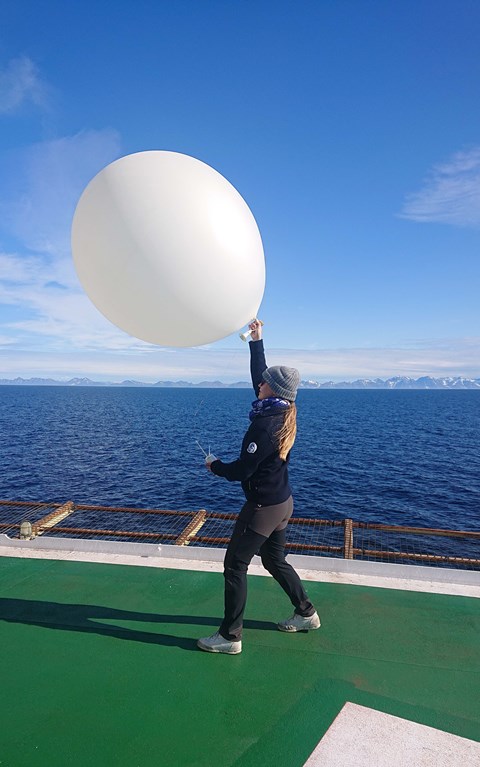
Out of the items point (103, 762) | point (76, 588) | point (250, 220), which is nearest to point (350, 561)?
point (76, 588)

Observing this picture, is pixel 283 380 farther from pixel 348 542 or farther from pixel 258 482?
pixel 348 542

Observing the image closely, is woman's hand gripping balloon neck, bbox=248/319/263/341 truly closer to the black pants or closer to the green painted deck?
the black pants

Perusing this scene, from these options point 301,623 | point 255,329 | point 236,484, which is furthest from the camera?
point 236,484

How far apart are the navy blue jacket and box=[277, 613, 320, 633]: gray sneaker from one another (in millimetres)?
1006

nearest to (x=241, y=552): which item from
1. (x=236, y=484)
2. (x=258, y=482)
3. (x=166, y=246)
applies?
(x=258, y=482)

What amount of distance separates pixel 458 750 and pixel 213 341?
11.1 ft

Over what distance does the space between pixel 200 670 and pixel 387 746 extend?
1292 mm

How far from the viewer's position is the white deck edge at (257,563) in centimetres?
473

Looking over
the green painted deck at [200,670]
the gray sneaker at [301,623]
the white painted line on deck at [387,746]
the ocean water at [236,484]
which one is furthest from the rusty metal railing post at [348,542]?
the ocean water at [236,484]

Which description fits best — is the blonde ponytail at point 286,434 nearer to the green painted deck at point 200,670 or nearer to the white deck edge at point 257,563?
the green painted deck at point 200,670

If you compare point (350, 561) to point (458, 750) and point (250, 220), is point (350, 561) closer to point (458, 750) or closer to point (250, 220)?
point (458, 750)

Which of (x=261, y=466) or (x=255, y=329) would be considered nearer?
(x=261, y=466)

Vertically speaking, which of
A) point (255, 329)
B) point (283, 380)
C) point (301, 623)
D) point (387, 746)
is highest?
point (255, 329)

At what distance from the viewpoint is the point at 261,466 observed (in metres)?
3.70
